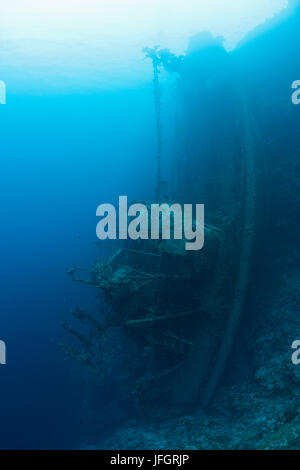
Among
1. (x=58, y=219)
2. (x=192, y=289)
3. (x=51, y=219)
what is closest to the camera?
(x=192, y=289)

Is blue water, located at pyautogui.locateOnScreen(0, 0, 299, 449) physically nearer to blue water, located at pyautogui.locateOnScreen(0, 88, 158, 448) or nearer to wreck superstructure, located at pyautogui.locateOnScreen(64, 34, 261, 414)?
blue water, located at pyautogui.locateOnScreen(0, 88, 158, 448)

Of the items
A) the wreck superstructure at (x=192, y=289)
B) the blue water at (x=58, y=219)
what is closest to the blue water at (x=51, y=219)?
the blue water at (x=58, y=219)

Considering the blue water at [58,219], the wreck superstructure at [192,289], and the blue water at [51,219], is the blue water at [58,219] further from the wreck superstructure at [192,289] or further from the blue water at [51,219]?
the wreck superstructure at [192,289]

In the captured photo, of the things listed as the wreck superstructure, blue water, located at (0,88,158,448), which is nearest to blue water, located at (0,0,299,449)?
blue water, located at (0,88,158,448)

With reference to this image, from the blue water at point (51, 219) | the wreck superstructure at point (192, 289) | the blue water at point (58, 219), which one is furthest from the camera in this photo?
the blue water at point (51, 219)

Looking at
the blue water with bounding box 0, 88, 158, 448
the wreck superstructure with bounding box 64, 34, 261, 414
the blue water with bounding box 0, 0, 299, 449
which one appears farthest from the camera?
the blue water with bounding box 0, 88, 158, 448

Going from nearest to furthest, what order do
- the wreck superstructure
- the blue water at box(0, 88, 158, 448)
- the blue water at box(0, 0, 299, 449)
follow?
the wreck superstructure → the blue water at box(0, 0, 299, 449) → the blue water at box(0, 88, 158, 448)

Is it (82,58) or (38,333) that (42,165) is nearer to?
(82,58)

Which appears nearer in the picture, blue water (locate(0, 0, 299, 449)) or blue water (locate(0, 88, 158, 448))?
blue water (locate(0, 0, 299, 449))

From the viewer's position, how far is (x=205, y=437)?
792cm

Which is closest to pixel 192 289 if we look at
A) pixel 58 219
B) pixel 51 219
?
pixel 58 219

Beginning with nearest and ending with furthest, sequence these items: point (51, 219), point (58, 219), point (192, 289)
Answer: point (192, 289) < point (58, 219) < point (51, 219)

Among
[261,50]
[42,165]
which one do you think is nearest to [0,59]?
[42,165]

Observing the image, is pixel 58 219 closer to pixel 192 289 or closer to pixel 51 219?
pixel 51 219
